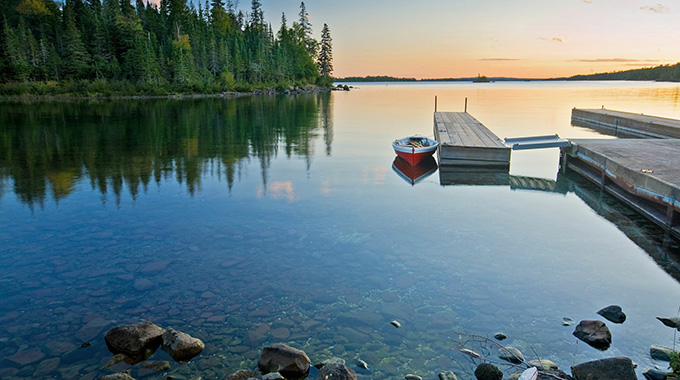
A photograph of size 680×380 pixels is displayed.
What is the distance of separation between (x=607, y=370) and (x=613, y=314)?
95.6 inches

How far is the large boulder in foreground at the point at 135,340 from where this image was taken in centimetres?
682

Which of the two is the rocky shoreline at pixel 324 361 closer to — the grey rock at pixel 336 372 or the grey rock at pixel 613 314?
the grey rock at pixel 336 372

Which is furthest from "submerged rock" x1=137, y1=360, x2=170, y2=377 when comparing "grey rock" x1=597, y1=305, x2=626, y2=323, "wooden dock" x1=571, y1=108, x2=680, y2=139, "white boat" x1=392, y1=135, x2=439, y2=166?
"wooden dock" x1=571, y1=108, x2=680, y2=139

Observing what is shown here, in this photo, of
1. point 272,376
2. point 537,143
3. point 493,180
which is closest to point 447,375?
point 272,376

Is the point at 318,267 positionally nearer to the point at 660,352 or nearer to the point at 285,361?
the point at 285,361

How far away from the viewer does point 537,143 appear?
21875 mm

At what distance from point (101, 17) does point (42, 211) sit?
103 metres

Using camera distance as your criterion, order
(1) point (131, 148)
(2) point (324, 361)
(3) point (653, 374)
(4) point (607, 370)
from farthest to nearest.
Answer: (1) point (131, 148) < (2) point (324, 361) < (3) point (653, 374) < (4) point (607, 370)

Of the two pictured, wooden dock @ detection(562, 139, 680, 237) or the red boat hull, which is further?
the red boat hull

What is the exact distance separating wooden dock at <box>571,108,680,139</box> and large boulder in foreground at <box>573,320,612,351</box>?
24.4m

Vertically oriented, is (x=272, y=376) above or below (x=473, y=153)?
below

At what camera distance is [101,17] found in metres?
100

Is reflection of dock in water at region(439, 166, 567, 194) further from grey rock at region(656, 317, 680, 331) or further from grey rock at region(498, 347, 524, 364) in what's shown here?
grey rock at region(498, 347, 524, 364)

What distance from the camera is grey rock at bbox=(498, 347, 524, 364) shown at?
662cm
